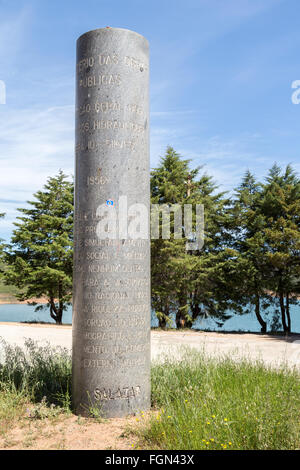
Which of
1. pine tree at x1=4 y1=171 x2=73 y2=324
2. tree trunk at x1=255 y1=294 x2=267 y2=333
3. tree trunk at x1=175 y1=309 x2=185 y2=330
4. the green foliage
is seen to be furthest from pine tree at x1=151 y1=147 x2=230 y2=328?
the green foliage

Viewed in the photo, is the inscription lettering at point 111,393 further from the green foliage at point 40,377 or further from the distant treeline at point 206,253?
the distant treeline at point 206,253

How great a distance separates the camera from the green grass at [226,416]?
12.4 ft

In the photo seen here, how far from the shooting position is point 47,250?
75.7 ft

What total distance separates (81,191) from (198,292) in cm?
1804

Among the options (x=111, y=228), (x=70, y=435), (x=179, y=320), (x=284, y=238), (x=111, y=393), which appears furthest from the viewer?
(x=179, y=320)

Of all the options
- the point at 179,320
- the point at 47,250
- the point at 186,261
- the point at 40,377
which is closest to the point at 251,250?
the point at 186,261

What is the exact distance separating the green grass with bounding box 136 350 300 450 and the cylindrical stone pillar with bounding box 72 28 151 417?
768mm

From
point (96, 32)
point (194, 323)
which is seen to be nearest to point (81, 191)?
point (96, 32)

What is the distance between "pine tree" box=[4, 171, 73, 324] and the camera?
23.2 meters

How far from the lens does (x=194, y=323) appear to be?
75.9ft

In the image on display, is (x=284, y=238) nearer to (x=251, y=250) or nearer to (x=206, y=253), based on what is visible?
(x=251, y=250)

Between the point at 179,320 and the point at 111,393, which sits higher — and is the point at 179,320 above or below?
Result: below

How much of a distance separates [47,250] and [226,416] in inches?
786
